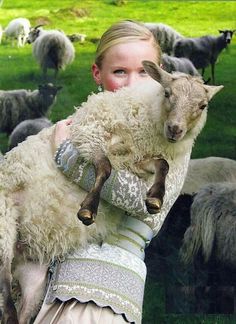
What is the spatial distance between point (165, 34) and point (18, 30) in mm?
994

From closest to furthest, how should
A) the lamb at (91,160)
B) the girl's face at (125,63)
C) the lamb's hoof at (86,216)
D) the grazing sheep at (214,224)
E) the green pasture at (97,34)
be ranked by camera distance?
→ the lamb's hoof at (86,216) < the lamb at (91,160) < the girl's face at (125,63) < the grazing sheep at (214,224) < the green pasture at (97,34)

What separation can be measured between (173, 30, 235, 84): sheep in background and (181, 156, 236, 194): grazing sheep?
623mm

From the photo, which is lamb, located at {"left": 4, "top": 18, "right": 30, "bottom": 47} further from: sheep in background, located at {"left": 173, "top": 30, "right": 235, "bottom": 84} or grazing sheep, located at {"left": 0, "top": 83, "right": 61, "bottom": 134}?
sheep in background, located at {"left": 173, "top": 30, "right": 235, "bottom": 84}

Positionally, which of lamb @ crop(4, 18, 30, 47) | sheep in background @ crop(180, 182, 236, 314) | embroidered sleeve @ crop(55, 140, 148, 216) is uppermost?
embroidered sleeve @ crop(55, 140, 148, 216)

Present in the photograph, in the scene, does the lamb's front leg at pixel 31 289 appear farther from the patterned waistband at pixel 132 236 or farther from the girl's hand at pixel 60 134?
the girl's hand at pixel 60 134

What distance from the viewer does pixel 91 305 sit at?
2188 millimetres

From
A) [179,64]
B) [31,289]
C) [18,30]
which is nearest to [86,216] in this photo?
[31,289]

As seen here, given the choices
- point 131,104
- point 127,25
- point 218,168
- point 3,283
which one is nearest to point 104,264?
point 3,283

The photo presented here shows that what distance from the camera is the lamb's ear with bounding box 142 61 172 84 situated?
2.43 metres

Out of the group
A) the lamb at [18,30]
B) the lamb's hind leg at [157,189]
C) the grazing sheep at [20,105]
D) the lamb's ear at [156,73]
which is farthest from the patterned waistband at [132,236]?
the lamb at [18,30]

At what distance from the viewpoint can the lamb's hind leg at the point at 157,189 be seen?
6.99 ft

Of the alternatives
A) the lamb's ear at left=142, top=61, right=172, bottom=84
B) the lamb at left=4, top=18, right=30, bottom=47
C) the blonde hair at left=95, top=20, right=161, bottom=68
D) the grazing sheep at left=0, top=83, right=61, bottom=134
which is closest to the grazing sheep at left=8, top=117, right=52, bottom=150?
the grazing sheep at left=0, top=83, right=61, bottom=134

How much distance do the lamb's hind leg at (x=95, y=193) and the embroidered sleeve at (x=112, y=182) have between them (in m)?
0.02

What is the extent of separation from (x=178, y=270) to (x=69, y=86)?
141 centimetres
